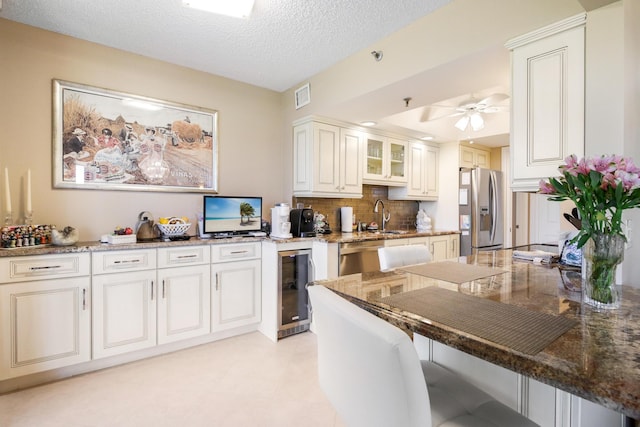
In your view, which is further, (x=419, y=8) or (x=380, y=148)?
(x=380, y=148)

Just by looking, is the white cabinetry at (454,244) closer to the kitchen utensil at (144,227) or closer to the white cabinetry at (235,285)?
the white cabinetry at (235,285)

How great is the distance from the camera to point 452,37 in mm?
2070

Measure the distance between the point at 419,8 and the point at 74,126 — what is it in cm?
285

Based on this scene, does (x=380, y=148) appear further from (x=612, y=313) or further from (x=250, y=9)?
(x=612, y=313)

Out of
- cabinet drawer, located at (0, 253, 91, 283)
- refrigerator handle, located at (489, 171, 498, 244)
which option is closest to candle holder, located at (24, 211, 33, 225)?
cabinet drawer, located at (0, 253, 91, 283)

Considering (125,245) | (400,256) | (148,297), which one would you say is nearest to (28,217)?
(125,245)

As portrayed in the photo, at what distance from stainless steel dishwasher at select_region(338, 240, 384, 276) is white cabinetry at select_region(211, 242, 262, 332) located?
838 millimetres

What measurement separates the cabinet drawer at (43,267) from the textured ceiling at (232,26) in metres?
1.75

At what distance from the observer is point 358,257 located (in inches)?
127

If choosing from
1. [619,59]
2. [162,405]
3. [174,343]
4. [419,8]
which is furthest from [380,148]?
[162,405]

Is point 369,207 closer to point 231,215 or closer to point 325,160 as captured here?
point 325,160

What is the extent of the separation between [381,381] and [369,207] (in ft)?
12.3

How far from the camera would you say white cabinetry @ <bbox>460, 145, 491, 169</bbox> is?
14.8 ft

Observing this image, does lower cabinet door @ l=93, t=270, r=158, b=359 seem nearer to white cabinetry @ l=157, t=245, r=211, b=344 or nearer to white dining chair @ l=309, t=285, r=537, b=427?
white cabinetry @ l=157, t=245, r=211, b=344
